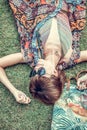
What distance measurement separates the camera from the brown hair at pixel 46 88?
2076 millimetres

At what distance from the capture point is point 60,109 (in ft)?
7.18

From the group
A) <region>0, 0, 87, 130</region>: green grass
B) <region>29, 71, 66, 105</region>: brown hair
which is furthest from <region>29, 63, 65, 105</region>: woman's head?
<region>0, 0, 87, 130</region>: green grass

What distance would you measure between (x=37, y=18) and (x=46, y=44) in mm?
148

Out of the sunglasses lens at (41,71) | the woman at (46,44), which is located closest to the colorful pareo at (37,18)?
the woman at (46,44)

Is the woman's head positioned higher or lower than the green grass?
higher

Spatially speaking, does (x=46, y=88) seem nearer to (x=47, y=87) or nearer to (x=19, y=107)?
(x=47, y=87)

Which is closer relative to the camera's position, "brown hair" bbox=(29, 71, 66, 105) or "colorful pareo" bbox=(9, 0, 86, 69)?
"brown hair" bbox=(29, 71, 66, 105)

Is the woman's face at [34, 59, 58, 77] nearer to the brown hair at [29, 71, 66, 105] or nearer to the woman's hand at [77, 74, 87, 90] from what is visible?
the brown hair at [29, 71, 66, 105]

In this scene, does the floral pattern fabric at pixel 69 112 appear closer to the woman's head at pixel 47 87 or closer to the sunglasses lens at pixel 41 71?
the woman's head at pixel 47 87

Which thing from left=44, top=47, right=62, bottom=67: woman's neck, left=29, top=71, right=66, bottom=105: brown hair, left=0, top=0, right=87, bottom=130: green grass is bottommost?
left=0, top=0, right=87, bottom=130: green grass

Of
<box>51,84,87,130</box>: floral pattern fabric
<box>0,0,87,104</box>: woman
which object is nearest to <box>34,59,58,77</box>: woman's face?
<box>0,0,87,104</box>: woman

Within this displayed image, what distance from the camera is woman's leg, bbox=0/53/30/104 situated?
87.3 inches

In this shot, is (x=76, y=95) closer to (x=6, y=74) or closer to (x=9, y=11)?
(x=6, y=74)

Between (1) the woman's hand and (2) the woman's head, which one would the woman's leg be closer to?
(2) the woman's head
